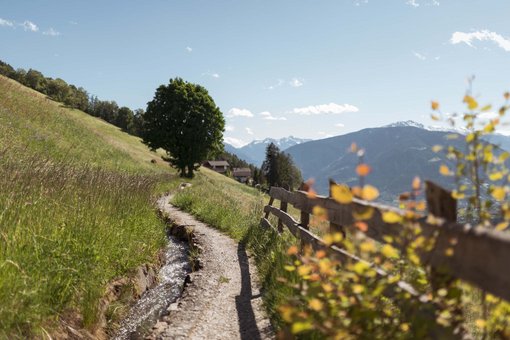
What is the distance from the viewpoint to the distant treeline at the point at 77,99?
117250 millimetres

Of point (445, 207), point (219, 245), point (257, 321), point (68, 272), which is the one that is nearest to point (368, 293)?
point (445, 207)

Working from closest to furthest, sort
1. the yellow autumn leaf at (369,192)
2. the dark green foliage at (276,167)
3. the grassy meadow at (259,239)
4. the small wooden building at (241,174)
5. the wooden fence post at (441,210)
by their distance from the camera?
1. the yellow autumn leaf at (369,192)
2. the wooden fence post at (441,210)
3. the grassy meadow at (259,239)
4. the dark green foliage at (276,167)
5. the small wooden building at (241,174)

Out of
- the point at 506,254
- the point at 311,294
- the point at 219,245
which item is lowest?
the point at 219,245

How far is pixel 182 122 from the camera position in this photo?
1816 inches

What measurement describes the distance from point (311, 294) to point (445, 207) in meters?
1.08

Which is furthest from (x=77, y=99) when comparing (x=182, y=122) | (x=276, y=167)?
(x=182, y=122)

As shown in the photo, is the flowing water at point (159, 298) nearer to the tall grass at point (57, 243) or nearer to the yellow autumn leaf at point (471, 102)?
the tall grass at point (57, 243)

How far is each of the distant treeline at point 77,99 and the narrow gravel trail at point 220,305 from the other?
103388mm

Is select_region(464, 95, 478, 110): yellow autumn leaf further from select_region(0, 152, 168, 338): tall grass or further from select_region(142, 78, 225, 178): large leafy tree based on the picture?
select_region(142, 78, 225, 178): large leafy tree

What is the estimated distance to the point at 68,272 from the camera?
5594 millimetres

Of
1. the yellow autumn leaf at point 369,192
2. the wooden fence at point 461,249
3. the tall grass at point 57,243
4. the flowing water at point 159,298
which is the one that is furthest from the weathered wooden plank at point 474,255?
the flowing water at point 159,298

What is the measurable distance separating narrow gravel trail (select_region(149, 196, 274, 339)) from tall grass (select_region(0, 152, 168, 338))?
119 centimetres

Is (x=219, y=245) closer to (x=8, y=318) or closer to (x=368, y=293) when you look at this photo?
(x=8, y=318)

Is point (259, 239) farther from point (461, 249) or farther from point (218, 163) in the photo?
point (218, 163)
